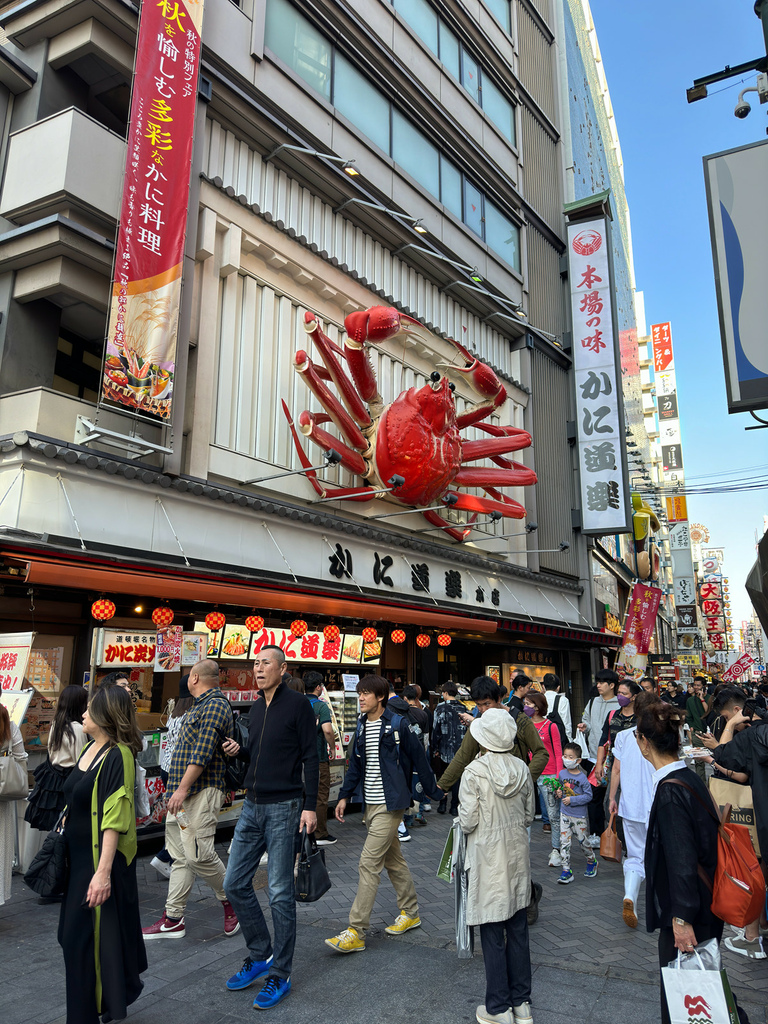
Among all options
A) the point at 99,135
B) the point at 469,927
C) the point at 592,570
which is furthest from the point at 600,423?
the point at 469,927

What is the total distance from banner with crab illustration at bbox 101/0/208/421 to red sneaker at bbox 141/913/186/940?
18.4 ft

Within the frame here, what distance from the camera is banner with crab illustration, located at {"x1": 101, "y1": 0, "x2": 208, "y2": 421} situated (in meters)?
8.53

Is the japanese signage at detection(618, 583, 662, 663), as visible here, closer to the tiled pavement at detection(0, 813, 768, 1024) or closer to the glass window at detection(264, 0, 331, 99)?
the glass window at detection(264, 0, 331, 99)

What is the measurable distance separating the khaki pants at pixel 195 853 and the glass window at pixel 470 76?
1954 cm

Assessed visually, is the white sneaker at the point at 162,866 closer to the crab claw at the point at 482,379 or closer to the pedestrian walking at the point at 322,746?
the pedestrian walking at the point at 322,746

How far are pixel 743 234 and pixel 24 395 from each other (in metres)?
8.08

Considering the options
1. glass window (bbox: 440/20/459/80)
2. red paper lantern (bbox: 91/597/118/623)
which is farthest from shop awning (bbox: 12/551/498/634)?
glass window (bbox: 440/20/459/80)

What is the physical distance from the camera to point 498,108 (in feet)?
68.8

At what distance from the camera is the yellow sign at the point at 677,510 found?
1865 inches

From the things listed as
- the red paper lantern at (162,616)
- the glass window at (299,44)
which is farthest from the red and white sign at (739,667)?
the glass window at (299,44)

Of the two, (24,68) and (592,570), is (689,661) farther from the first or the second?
(24,68)

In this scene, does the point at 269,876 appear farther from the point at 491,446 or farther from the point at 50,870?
the point at 491,446

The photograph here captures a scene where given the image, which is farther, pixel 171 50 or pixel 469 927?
pixel 171 50

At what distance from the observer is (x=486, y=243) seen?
19.0 metres
